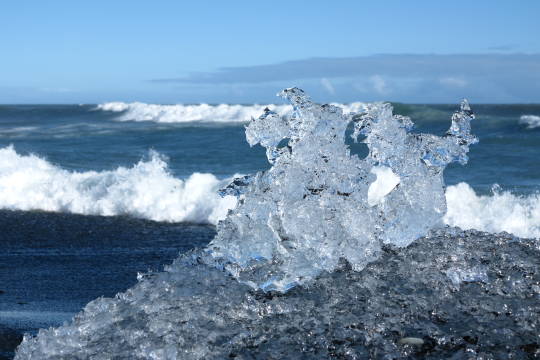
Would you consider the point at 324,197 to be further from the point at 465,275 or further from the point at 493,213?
the point at 493,213

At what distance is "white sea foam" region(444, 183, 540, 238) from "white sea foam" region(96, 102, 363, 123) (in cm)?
2042

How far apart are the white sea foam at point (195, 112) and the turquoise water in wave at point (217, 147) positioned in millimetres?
1022

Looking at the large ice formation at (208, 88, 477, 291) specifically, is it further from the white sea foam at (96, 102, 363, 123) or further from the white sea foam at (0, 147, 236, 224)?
the white sea foam at (96, 102, 363, 123)

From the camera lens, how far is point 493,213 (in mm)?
9781

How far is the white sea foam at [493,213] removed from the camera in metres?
9.26

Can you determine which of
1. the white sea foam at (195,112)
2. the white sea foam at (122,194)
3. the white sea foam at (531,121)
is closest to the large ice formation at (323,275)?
the white sea foam at (122,194)

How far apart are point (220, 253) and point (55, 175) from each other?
1004 centimetres

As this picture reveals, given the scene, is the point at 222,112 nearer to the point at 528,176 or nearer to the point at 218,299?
the point at 528,176

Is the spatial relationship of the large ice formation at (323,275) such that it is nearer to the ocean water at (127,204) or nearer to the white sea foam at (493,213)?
the ocean water at (127,204)

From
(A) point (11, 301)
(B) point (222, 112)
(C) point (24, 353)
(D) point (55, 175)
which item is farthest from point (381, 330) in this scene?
(B) point (222, 112)

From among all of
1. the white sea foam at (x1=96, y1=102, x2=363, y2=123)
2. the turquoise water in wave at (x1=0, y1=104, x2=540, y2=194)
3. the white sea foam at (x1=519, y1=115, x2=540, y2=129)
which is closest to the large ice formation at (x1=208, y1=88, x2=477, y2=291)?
the turquoise water in wave at (x1=0, y1=104, x2=540, y2=194)

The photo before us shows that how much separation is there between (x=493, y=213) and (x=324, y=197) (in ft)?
23.0

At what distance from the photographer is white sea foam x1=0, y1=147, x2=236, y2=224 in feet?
34.7

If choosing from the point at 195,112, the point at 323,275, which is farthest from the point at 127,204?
the point at 195,112
